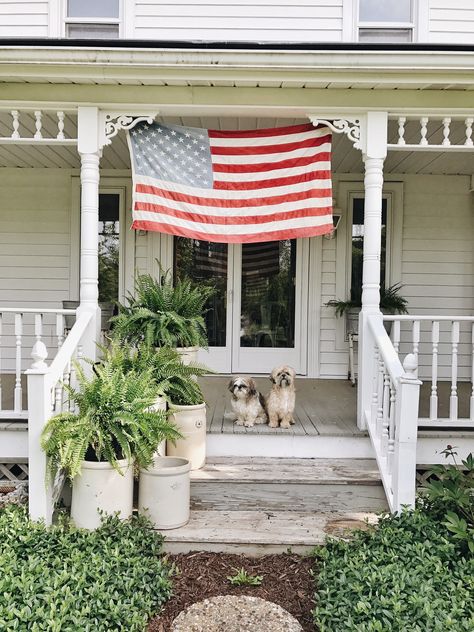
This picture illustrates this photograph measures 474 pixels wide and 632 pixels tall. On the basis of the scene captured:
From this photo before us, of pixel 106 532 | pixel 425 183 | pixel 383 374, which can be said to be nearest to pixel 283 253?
pixel 425 183

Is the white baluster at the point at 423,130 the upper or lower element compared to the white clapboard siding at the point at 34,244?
upper

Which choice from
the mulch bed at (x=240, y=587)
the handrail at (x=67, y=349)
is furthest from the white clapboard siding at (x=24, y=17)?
the mulch bed at (x=240, y=587)

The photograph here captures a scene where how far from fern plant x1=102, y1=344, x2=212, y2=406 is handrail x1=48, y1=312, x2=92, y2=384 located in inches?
9.4

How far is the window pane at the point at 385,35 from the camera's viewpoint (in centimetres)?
555

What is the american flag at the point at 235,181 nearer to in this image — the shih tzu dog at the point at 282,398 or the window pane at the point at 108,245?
the shih tzu dog at the point at 282,398

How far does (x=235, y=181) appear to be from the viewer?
4414mm

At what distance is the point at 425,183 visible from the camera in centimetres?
638

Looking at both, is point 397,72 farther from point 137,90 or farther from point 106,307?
point 106,307

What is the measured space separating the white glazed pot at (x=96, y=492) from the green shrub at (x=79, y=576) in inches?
3.0

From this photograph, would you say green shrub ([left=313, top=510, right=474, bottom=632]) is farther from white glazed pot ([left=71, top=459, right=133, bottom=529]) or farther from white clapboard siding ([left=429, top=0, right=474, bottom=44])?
white clapboard siding ([left=429, top=0, right=474, bottom=44])

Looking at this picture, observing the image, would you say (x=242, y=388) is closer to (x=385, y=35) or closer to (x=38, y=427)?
(x=38, y=427)

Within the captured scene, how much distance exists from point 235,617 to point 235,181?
321 centimetres

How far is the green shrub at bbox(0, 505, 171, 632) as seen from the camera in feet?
7.78

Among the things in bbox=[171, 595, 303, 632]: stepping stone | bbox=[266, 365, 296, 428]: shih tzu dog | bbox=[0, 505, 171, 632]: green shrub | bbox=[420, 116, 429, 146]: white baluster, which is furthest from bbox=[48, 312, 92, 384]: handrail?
bbox=[420, 116, 429, 146]: white baluster
